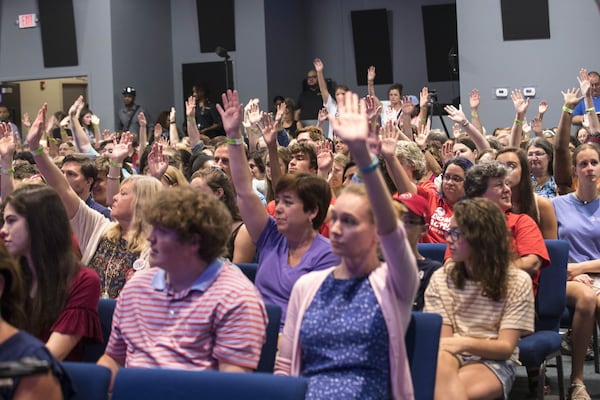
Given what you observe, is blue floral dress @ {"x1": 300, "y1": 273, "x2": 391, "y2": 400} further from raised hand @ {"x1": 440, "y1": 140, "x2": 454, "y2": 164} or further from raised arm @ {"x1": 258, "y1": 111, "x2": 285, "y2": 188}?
raised hand @ {"x1": 440, "y1": 140, "x2": 454, "y2": 164}

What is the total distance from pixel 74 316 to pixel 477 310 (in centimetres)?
154

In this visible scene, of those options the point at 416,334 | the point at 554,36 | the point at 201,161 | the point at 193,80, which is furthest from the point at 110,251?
the point at 193,80

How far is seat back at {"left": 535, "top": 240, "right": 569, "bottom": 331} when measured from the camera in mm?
4258

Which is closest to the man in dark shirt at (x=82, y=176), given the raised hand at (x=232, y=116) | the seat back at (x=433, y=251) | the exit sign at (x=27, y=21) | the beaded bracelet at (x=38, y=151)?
the beaded bracelet at (x=38, y=151)

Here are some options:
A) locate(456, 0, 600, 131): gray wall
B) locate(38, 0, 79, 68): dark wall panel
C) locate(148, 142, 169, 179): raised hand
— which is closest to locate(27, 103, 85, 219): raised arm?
locate(148, 142, 169, 179): raised hand

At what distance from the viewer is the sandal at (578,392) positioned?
441 cm

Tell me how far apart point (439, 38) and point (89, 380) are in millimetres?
12438

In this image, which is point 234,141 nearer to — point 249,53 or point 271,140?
point 271,140

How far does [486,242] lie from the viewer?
354 centimetres

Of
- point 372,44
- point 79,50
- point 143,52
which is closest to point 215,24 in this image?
point 143,52

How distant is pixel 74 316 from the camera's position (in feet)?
9.93

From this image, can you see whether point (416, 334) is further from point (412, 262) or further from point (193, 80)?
point (193, 80)

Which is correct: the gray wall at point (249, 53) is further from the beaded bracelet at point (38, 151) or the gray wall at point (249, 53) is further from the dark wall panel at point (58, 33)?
the beaded bracelet at point (38, 151)

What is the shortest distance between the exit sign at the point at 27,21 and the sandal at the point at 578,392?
38.2ft
